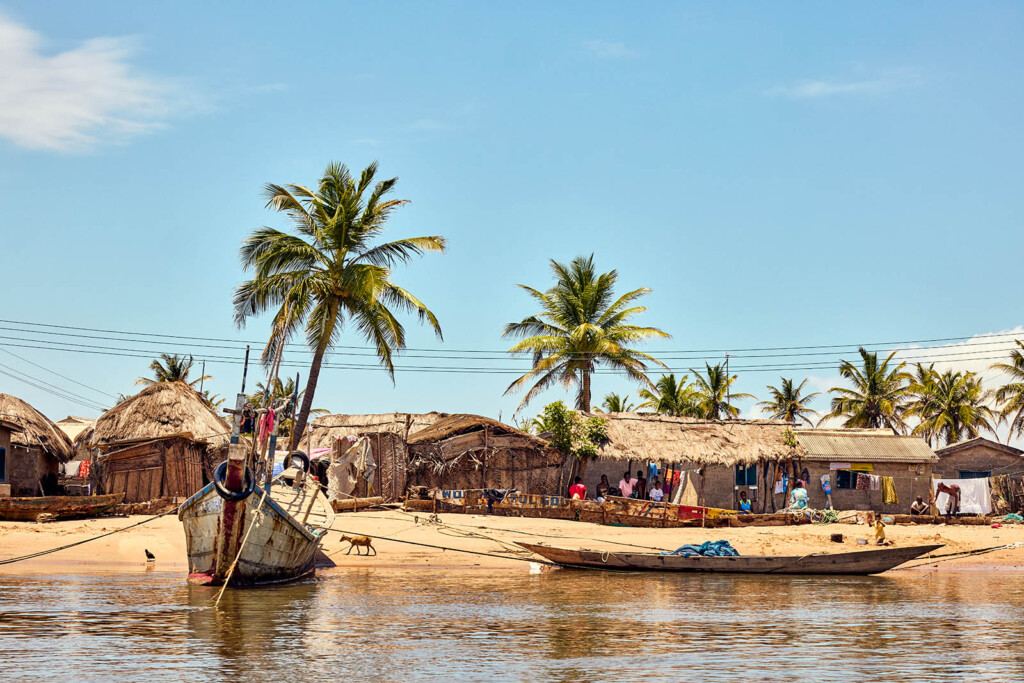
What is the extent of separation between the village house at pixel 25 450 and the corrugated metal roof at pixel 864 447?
26791 millimetres

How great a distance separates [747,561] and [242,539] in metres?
12.0

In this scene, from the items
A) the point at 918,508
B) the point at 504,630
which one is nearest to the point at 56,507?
the point at 504,630

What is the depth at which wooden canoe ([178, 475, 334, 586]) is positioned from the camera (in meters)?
19.6

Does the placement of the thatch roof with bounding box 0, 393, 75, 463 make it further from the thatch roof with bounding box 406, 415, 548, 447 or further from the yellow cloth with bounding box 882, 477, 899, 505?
the yellow cloth with bounding box 882, 477, 899, 505

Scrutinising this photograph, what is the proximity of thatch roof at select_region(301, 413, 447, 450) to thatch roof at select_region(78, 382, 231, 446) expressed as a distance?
3.17 metres

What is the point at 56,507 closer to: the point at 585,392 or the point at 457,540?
the point at 457,540

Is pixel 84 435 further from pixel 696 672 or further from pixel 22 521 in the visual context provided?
pixel 696 672

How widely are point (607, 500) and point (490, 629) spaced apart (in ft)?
52.3

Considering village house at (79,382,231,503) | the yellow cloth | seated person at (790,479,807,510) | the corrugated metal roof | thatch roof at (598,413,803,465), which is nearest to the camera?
village house at (79,382,231,503)

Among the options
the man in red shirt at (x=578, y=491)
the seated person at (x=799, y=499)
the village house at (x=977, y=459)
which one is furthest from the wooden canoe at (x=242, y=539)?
the village house at (x=977, y=459)

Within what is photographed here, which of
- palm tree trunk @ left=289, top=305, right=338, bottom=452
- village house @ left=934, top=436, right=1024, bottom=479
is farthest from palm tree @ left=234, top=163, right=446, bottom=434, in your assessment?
village house @ left=934, top=436, right=1024, bottom=479

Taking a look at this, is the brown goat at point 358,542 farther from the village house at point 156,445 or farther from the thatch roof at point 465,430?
the village house at point 156,445

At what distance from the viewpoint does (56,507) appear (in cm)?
2831

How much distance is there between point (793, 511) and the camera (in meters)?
32.9
